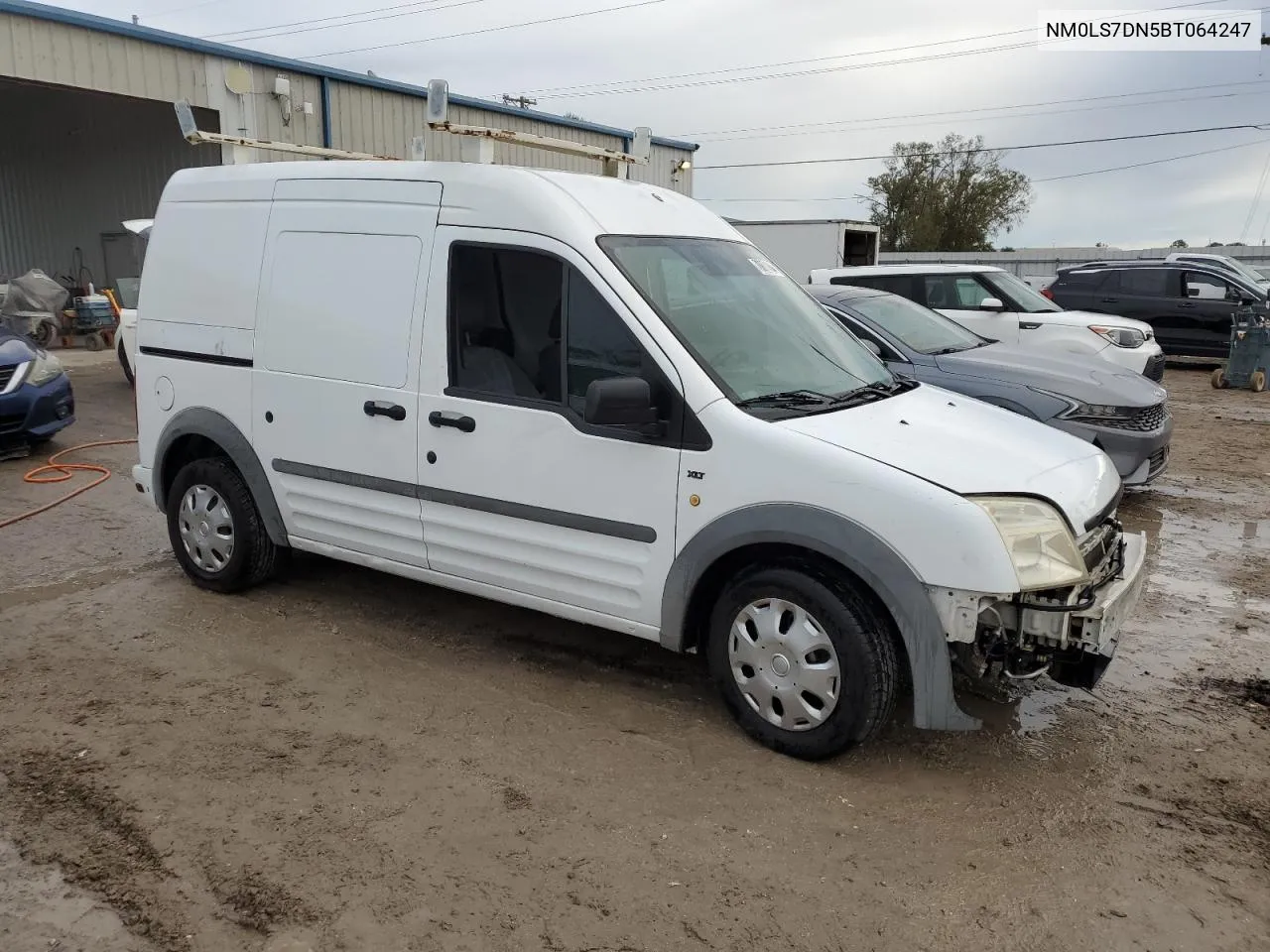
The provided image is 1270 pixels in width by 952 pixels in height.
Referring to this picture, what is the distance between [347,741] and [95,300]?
18.0 m

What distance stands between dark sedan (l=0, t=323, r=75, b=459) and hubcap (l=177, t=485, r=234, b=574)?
13.9 ft

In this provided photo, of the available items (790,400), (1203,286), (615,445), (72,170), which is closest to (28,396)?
(615,445)

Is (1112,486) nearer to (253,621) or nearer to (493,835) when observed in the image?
(493,835)

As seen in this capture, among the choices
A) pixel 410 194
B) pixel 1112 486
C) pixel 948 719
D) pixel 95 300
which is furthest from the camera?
pixel 95 300

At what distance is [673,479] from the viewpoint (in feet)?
12.4

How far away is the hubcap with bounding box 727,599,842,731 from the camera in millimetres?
3562

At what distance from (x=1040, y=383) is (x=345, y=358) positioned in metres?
4.85

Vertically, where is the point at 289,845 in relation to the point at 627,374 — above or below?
below

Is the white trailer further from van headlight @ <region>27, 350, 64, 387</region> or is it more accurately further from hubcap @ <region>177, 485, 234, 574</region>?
hubcap @ <region>177, 485, 234, 574</region>

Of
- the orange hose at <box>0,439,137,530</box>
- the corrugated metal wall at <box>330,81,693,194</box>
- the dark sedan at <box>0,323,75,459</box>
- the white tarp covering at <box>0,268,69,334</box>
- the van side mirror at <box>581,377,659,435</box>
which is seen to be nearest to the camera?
the van side mirror at <box>581,377,659,435</box>

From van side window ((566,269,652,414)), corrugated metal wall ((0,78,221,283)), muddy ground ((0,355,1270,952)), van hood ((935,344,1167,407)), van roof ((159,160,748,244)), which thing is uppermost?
corrugated metal wall ((0,78,221,283))

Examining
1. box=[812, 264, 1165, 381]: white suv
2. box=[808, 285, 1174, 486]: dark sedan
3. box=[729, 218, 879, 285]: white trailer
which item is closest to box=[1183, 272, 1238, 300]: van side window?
box=[729, 218, 879, 285]: white trailer

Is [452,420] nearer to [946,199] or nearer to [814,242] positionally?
[814,242]

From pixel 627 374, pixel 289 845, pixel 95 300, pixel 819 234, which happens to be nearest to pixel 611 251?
pixel 627 374
